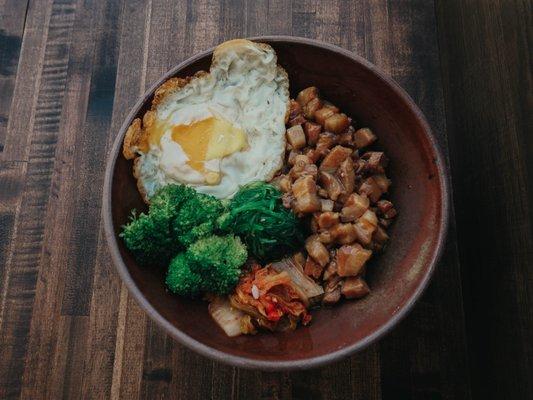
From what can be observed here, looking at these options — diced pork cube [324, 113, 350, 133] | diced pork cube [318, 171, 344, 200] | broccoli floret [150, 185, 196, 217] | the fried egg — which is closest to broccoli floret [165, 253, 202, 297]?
broccoli floret [150, 185, 196, 217]

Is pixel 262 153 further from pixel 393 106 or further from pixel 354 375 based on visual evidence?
pixel 354 375

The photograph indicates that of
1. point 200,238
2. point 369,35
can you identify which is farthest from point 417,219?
point 369,35

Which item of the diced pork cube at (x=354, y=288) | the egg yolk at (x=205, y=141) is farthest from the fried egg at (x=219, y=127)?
the diced pork cube at (x=354, y=288)

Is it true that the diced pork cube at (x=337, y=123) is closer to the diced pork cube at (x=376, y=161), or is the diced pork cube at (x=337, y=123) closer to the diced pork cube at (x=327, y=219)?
the diced pork cube at (x=376, y=161)

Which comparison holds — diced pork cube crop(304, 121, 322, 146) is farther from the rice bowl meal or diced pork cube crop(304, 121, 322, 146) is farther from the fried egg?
the fried egg

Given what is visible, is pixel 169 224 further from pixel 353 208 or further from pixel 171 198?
pixel 353 208

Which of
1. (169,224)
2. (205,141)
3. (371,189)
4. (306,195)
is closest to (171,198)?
(169,224)
